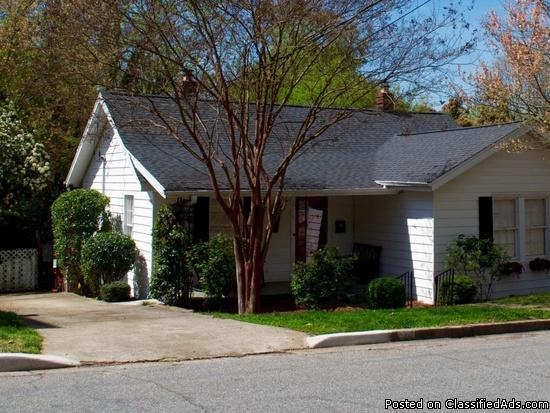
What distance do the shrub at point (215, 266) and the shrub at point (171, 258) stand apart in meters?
0.40

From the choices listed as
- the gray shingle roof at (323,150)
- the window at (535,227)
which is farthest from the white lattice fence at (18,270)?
the window at (535,227)

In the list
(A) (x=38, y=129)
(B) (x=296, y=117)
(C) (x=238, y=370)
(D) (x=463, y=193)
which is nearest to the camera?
(C) (x=238, y=370)

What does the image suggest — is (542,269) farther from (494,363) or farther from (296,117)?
(494,363)

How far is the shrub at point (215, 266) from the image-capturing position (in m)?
14.2

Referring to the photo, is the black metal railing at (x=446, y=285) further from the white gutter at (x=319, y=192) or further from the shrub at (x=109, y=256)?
the shrub at (x=109, y=256)

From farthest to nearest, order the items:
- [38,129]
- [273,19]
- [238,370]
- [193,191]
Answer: [38,129], [193,191], [273,19], [238,370]

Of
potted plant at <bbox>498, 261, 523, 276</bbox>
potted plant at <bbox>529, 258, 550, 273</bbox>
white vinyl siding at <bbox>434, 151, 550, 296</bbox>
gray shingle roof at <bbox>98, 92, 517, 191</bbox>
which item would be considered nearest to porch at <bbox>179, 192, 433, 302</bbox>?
white vinyl siding at <bbox>434, 151, 550, 296</bbox>

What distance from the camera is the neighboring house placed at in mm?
15672

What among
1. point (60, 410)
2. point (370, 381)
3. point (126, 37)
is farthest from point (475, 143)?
point (60, 410)

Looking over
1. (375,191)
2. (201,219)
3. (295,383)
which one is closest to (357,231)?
(375,191)

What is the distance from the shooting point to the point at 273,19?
475 inches

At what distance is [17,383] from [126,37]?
7233 mm

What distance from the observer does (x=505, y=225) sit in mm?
16859

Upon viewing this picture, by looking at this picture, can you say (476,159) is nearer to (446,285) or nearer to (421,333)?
(446,285)
